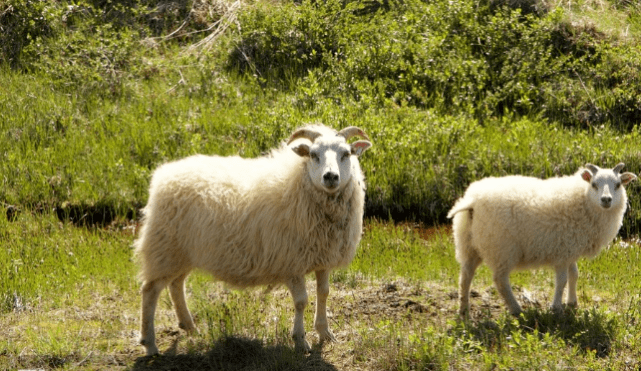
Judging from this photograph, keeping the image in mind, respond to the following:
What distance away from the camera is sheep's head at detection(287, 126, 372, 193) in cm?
786

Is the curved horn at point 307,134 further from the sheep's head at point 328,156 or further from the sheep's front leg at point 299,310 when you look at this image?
the sheep's front leg at point 299,310

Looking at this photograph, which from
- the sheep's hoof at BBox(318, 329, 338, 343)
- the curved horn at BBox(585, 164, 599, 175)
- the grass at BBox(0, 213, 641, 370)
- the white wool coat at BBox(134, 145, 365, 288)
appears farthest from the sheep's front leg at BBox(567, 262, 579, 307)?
the sheep's hoof at BBox(318, 329, 338, 343)

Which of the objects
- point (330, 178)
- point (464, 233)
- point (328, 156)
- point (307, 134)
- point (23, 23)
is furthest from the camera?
point (23, 23)

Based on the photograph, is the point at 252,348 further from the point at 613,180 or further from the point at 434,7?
the point at 434,7

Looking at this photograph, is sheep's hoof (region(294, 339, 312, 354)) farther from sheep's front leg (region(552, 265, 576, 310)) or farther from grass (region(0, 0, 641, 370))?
sheep's front leg (region(552, 265, 576, 310))

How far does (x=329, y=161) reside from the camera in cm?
792

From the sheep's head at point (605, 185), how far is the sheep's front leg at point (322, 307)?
2.77m

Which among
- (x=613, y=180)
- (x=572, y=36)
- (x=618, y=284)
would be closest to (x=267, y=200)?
(x=613, y=180)

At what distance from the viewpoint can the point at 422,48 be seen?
1474 cm

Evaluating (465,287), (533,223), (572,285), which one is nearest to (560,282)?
(572,285)

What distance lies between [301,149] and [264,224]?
767 millimetres

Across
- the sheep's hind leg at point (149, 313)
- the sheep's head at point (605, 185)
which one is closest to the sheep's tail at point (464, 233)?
the sheep's head at point (605, 185)

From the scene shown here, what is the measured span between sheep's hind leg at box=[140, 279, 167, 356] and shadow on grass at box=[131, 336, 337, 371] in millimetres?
152

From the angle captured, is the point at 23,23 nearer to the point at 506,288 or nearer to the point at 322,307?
the point at 322,307
